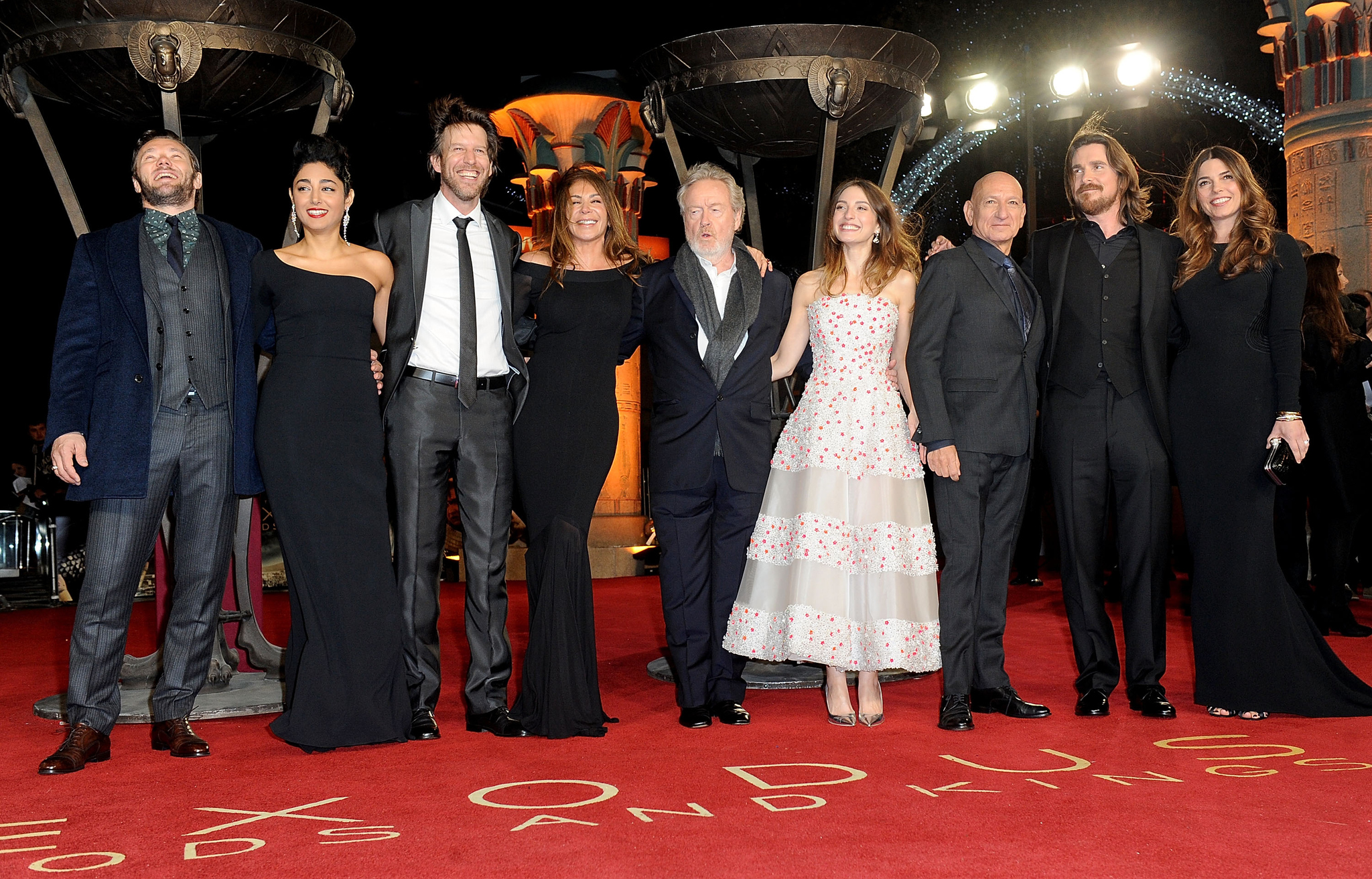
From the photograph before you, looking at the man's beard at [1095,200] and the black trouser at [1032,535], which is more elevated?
the man's beard at [1095,200]

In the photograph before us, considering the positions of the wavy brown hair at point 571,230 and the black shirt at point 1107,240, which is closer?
the wavy brown hair at point 571,230

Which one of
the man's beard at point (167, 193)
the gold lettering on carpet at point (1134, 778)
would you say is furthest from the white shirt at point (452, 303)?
the gold lettering on carpet at point (1134, 778)

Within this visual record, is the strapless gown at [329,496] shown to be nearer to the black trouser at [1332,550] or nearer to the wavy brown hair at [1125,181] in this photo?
the wavy brown hair at [1125,181]

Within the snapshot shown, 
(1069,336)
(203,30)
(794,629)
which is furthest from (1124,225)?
(203,30)

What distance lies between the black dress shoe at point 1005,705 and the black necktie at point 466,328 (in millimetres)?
1858

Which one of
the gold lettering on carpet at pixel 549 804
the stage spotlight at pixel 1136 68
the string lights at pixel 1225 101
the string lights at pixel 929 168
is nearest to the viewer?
the gold lettering on carpet at pixel 549 804

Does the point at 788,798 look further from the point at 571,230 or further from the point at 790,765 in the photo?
the point at 571,230

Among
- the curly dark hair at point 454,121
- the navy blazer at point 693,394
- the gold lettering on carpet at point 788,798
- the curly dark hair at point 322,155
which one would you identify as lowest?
the gold lettering on carpet at point 788,798

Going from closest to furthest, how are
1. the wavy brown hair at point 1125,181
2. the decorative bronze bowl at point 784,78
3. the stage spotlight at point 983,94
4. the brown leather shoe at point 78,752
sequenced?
the brown leather shoe at point 78,752, the wavy brown hair at point 1125,181, the decorative bronze bowl at point 784,78, the stage spotlight at point 983,94

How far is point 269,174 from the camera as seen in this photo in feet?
31.6

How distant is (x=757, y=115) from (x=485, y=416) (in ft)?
5.84

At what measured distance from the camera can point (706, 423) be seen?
12.5 ft

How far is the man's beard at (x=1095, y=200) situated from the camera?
153 inches

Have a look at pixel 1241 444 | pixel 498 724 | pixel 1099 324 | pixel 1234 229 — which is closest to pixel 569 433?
pixel 498 724
